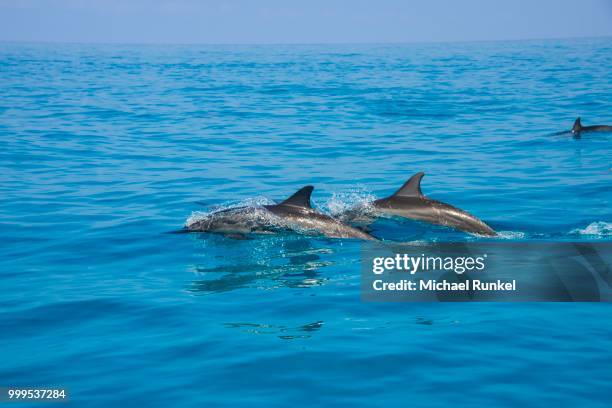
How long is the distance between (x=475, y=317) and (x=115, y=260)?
5.56 metres

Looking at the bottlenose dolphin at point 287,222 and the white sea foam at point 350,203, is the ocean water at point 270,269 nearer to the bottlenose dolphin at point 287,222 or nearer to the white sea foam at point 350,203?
the white sea foam at point 350,203

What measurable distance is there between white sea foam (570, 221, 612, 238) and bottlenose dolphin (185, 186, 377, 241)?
3.45 metres

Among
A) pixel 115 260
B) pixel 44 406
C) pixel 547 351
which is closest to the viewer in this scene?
pixel 44 406

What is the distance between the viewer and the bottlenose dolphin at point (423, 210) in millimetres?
13281

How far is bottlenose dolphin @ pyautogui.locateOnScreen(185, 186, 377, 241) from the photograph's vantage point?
12.7 metres

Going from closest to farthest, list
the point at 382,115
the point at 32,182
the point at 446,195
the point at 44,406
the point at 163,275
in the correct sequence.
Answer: the point at 44,406
the point at 163,275
the point at 446,195
the point at 32,182
the point at 382,115

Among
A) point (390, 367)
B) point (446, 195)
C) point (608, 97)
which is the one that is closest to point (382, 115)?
point (608, 97)

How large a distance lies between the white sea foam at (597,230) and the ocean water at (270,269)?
62mm

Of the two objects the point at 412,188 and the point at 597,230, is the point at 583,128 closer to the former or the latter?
the point at 597,230

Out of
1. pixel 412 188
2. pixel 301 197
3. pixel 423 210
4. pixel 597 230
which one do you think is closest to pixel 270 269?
pixel 301 197

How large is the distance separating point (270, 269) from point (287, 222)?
176cm

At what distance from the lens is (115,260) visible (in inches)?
466

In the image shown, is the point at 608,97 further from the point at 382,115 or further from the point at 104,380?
the point at 104,380

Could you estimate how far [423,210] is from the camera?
542 inches
